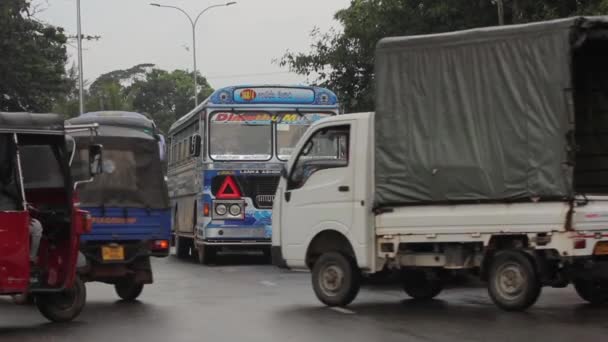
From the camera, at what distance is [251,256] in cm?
2650

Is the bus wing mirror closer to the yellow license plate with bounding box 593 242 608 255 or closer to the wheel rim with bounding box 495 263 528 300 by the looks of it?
the wheel rim with bounding box 495 263 528 300

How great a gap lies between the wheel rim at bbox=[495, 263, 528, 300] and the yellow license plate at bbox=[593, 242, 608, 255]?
0.79 m

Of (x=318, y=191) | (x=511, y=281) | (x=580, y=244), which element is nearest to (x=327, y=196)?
(x=318, y=191)

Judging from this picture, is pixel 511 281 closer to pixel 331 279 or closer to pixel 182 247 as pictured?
pixel 331 279

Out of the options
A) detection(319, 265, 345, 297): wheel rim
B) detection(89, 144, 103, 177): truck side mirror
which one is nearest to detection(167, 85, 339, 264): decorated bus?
detection(319, 265, 345, 297): wheel rim

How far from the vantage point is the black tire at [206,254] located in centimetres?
2274

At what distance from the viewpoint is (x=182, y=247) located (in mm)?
26859

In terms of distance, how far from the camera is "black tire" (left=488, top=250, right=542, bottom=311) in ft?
39.3

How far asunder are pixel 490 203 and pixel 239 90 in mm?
10584

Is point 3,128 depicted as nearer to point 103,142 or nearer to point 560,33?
point 103,142

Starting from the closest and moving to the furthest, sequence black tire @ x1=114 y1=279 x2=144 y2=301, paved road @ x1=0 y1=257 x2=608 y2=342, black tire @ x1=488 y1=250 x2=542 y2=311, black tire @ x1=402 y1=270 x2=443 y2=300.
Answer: paved road @ x1=0 y1=257 x2=608 y2=342 < black tire @ x1=488 y1=250 x2=542 y2=311 < black tire @ x1=402 y1=270 x2=443 y2=300 < black tire @ x1=114 y1=279 x2=144 y2=301

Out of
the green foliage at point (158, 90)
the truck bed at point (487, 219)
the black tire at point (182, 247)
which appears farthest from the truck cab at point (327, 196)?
the green foliage at point (158, 90)

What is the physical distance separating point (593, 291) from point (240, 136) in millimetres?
10262

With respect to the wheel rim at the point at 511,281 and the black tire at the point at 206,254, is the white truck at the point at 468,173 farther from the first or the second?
the black tire at the point at 206,254
